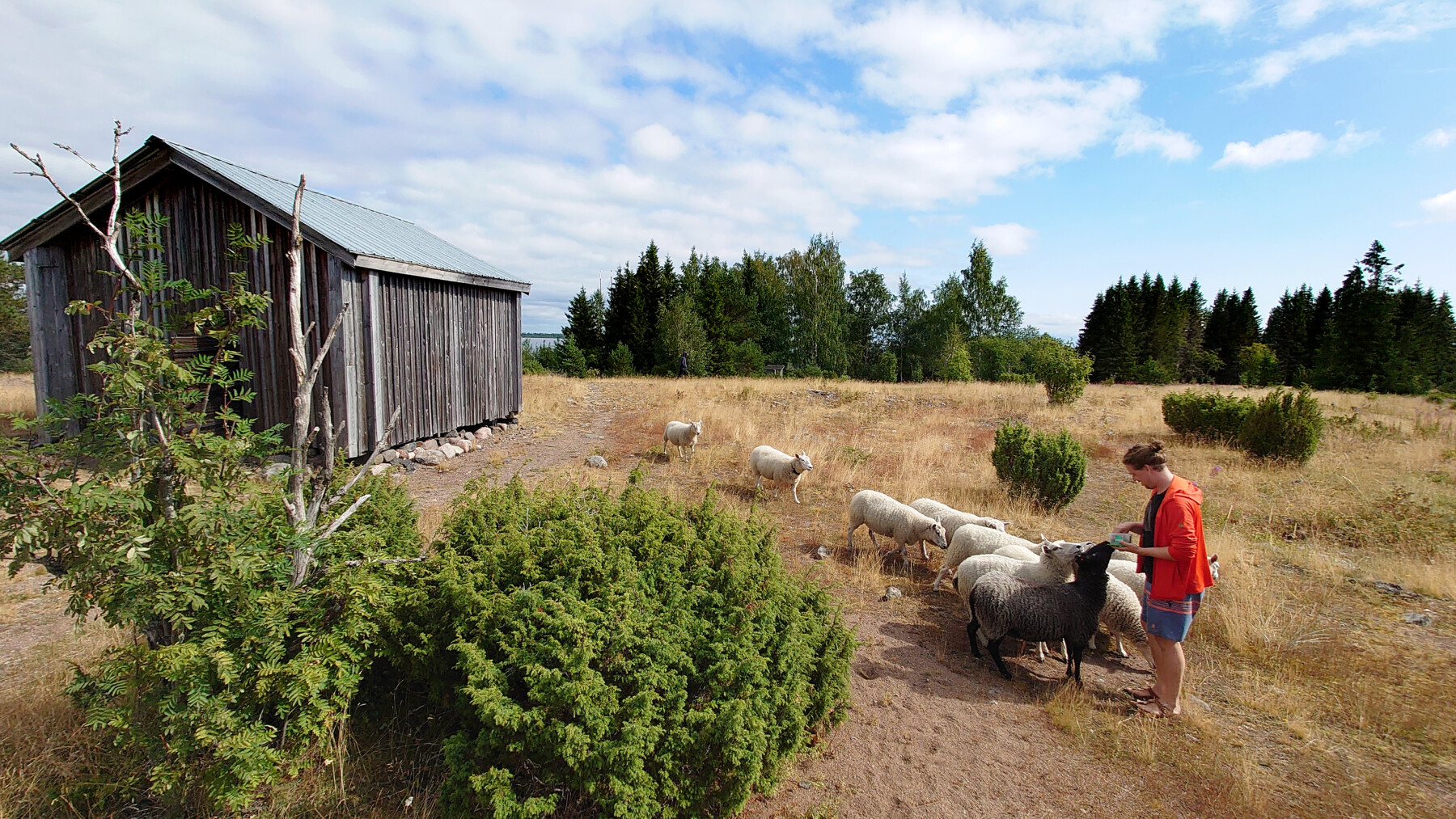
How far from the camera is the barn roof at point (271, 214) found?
9445 millimetres

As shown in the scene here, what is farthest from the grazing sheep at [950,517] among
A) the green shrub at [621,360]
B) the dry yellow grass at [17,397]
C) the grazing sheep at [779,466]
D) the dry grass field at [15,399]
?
the green shrub at [621,360]

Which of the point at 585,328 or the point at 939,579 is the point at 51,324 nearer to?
the point at 939,579

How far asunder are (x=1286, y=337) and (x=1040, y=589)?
5689cm

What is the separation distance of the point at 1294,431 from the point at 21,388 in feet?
101

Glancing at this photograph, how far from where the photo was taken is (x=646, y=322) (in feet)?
121

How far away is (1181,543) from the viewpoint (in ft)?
13.8

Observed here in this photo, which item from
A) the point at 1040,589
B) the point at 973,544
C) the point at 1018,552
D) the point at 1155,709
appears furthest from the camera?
the point at 973,544

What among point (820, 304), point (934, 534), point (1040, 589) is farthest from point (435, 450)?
point (820, 304)

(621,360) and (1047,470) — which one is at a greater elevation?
(621,360)

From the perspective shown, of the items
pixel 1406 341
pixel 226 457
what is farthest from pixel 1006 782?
pixel 1406 341

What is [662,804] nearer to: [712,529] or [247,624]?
[712,529]

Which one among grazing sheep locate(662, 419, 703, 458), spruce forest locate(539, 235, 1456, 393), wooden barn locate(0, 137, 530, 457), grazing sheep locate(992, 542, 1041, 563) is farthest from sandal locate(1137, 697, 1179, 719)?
spruce forest locate(539, 235, 1456, 393)

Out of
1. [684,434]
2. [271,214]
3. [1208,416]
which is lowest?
[684,434]

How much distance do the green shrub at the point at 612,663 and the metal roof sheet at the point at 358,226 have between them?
8200 mm
